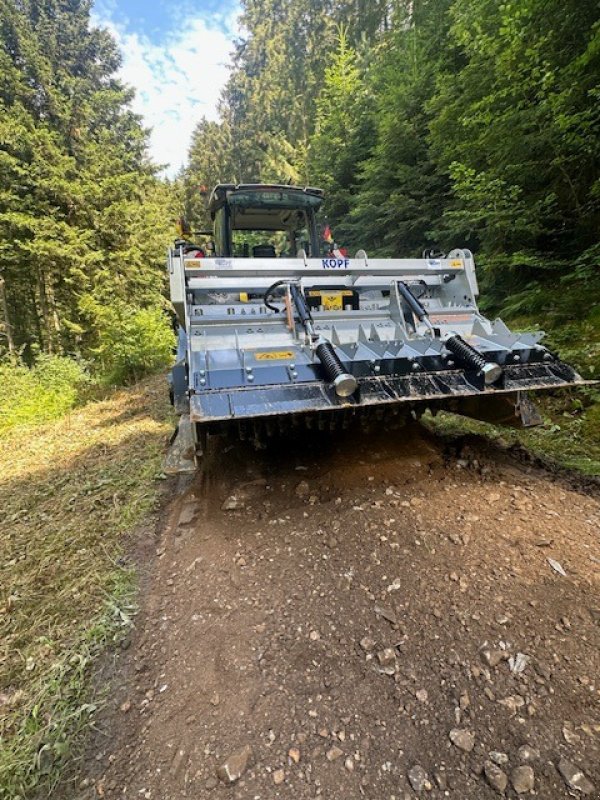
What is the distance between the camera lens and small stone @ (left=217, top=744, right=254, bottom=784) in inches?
57.3

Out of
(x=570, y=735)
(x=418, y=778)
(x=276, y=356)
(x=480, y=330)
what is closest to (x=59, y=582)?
(x=276, y=356)

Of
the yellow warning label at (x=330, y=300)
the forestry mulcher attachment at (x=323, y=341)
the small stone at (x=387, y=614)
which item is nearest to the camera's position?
the small stone at (x=387, y=614)

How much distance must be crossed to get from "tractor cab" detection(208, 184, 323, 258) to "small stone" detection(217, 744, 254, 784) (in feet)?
14.8

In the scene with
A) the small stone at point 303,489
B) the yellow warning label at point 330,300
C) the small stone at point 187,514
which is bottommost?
the small stone at point 187,514

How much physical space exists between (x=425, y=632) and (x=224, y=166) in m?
30.3

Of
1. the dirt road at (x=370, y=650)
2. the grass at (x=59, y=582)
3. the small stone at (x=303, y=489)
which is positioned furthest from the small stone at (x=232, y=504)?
the grass at (x=59, y=582)

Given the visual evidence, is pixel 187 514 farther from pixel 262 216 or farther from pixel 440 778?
pixel 262 216

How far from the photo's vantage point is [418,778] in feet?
4.60

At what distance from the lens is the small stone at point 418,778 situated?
1.38m

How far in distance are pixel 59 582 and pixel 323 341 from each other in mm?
2577

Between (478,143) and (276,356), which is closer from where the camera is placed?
(276,356)

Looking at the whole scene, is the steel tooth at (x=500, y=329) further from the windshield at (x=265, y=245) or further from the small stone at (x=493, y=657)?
the windshield at (x=265, y=245)

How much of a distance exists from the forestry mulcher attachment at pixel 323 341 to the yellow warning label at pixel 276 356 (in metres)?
0.01

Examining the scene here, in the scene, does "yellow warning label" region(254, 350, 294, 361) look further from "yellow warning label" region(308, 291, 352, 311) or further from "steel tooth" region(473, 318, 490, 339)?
"steel tooth" region(473, 318, 490, 339)
